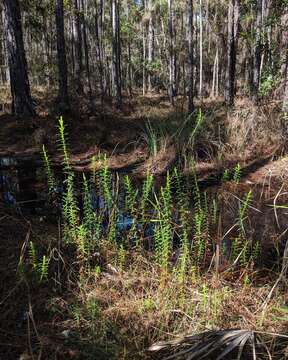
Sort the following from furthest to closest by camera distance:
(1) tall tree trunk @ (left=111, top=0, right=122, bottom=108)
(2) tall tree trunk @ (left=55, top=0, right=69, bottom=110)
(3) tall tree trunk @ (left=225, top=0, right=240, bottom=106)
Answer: (1) tall tree trunk @ (left=111, top=0, right=122, bottom=108), (3) tall tree trunk @ (left=225, top=0, right=240, bottom=106), (2) tall tree trunk @ (left=55, top=0, right=69, bottom=110)

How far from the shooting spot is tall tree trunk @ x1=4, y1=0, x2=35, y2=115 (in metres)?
9.76

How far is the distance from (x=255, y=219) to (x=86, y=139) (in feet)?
19.7

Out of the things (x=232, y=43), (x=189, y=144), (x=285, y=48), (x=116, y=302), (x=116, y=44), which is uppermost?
(x=116, y=44)

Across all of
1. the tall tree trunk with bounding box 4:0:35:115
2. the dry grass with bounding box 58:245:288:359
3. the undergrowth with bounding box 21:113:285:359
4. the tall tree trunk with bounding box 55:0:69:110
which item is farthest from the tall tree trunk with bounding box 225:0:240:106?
the dry grass with bounding box 58:245:288:359

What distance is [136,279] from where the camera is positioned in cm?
285

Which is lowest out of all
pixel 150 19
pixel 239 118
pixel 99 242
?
pixel 99 242

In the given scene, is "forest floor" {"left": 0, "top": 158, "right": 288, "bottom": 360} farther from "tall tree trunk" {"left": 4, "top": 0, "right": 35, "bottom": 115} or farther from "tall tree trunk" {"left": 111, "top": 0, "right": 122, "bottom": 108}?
"tall tree trunk" {"left": 111, "top": 0, "right": 122, "bottom": 108}

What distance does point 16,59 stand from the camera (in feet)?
33.3

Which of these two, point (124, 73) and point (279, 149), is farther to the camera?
point (124, 73)

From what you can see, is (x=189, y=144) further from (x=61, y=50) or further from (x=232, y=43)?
(x=232, y=43)

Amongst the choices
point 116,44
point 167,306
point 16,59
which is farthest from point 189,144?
point 116,44

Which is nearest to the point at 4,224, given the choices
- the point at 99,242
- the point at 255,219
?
the point at 99,242

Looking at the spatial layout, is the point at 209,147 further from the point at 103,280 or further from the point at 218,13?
the point at 218,13

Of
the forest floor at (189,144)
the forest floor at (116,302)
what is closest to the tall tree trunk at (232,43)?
the forest floor at (189,144)
